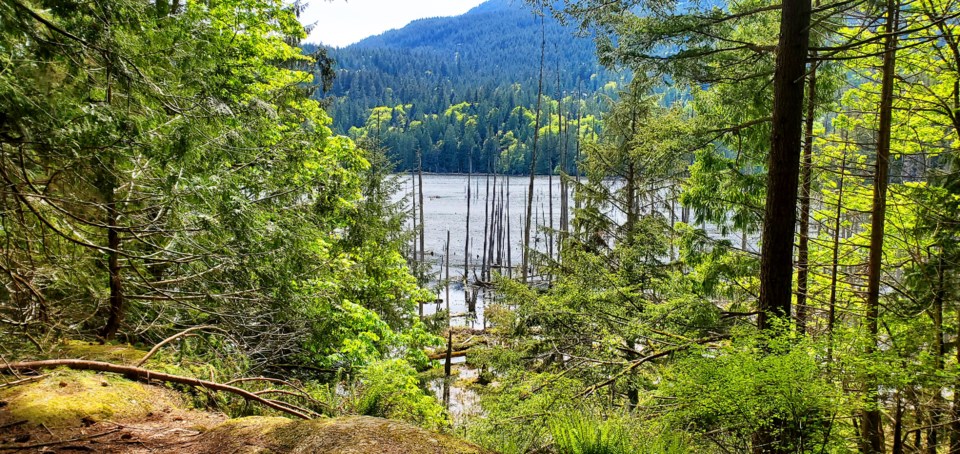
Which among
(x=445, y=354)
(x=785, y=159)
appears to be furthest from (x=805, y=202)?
(x=445, y=354)

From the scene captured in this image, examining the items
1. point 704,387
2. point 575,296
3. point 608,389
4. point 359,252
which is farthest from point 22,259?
point 359,252

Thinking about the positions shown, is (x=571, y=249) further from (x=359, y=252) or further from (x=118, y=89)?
(x=118, y=89)

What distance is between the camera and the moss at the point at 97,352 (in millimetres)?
3279

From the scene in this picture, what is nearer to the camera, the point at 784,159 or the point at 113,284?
the point at 113,284

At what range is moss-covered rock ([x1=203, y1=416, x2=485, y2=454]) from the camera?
6.61 ft

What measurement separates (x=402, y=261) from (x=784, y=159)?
335 inches

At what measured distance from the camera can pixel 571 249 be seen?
34.8ft

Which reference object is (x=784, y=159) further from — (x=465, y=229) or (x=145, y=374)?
(x=465, y=229)

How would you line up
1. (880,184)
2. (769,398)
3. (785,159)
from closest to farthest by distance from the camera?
1. (769,398)
2. (785,159)
3. (880,184)

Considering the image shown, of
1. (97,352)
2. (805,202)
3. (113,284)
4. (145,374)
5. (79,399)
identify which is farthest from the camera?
(805,202)

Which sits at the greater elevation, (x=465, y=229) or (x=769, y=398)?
(x=769, y=398)

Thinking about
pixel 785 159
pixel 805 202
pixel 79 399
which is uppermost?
pixel 785 159

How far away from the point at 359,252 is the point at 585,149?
5.67 meters

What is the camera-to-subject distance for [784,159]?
4.50m
